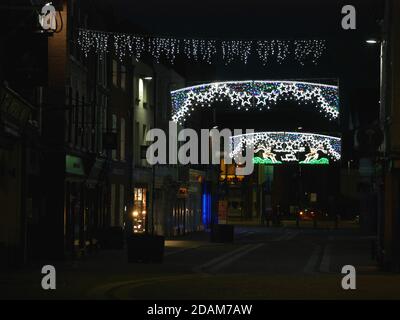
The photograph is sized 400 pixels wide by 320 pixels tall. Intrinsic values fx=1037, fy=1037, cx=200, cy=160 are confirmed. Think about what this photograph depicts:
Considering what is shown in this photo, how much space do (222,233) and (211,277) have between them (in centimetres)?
2455

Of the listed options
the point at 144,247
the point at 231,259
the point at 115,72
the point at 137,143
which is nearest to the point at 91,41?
the point at 115,72

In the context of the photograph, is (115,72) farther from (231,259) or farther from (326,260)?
(326,260)

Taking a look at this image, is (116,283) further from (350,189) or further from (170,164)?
(350,189)

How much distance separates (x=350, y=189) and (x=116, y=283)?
3042 inches

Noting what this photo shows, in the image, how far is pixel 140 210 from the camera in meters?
52.0

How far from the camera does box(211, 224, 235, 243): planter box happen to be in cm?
5134

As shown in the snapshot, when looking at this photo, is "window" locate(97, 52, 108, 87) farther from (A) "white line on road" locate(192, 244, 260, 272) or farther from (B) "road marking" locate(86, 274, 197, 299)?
(B) "road marking" locate(86, 274, 197, 299)

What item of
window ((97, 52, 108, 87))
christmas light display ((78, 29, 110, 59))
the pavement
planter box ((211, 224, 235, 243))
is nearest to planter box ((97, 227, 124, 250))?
the pavement

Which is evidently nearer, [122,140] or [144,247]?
[144,247]

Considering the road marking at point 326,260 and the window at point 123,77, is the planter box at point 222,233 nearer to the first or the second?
the road marking at point 326,260

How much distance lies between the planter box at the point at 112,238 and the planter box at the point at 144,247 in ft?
27.3

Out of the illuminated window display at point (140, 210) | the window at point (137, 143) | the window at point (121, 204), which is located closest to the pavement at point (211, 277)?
the window at point (121, 204)

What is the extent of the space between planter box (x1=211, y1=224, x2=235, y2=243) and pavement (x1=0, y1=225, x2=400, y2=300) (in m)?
9.05
